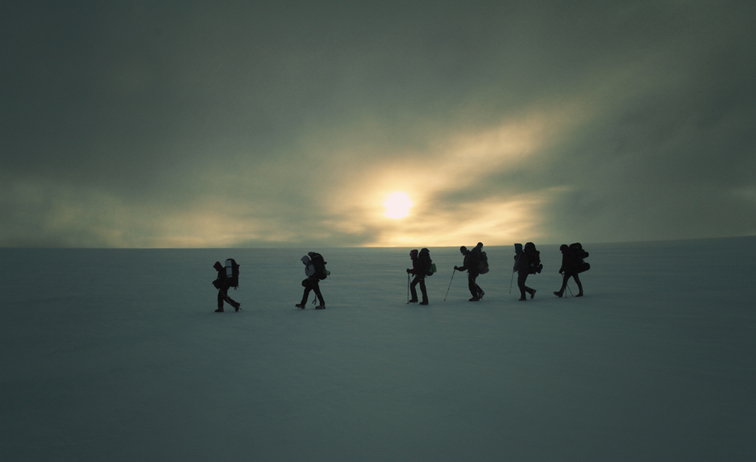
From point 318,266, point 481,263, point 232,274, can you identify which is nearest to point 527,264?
point 481,263

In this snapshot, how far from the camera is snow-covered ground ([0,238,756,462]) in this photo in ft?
13.2

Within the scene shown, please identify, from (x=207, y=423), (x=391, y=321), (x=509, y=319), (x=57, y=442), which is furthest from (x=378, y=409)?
(x=509, y=319)

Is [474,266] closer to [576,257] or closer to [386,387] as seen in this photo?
[576,257]

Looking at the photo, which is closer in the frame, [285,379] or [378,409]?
[378,409]

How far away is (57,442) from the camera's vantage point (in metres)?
4.27

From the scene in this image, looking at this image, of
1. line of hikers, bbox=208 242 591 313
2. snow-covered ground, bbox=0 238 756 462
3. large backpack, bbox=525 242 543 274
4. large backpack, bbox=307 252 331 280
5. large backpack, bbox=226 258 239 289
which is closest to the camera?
snow-covered ground, bbox=0 238 756 462

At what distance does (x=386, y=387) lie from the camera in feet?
18.6

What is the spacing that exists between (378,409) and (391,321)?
6190mm

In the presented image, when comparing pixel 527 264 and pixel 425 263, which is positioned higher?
pixel 425 263

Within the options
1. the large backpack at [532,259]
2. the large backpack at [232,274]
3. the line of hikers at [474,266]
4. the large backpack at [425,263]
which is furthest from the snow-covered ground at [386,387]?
the large backpack at [532,259]

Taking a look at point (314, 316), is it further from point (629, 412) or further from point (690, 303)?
point (690, 303)

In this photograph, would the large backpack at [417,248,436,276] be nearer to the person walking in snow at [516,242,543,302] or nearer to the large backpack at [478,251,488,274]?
the large backpack at [478,251,488,274]

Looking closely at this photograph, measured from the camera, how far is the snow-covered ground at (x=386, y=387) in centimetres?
404

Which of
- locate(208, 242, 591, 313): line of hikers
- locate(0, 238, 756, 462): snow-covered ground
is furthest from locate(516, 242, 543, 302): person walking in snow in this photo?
locate(0, 238, 756, 462): snow-covered ground
